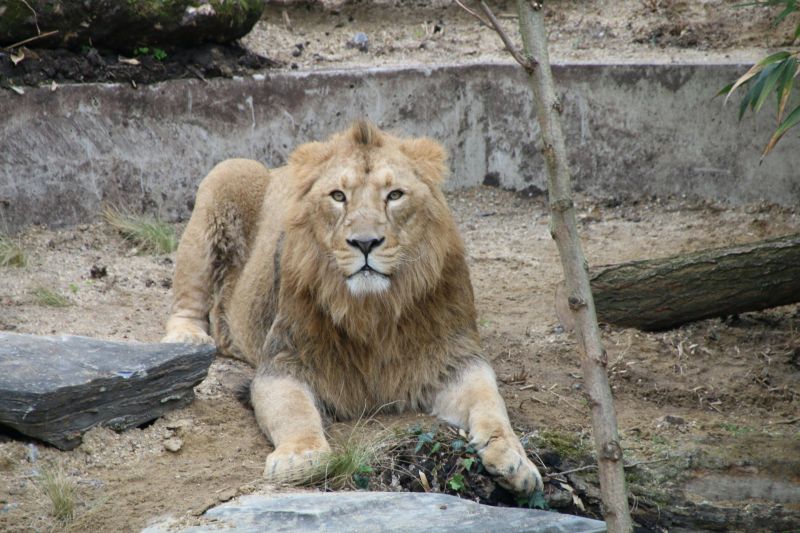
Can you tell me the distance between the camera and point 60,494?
12.6 ft

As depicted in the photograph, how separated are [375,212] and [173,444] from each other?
1.29 m

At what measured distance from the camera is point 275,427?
14.6ft

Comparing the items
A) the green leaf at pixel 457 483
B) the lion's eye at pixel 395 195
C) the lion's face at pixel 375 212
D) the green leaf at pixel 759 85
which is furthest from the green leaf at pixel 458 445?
the green leaf at pixel 759 85

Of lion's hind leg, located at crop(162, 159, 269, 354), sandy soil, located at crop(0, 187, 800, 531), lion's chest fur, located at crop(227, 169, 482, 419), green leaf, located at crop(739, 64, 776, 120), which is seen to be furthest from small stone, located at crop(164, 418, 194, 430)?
green leaf, located at crop(739, 64, 776, 120)

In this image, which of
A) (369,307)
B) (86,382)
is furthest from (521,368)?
(86,382)

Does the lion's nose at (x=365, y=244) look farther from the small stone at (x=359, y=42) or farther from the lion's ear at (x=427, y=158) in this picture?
the small stone at (x=359, y=42)

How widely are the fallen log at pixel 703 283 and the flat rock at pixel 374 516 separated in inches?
80.5

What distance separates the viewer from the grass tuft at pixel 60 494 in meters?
3.80

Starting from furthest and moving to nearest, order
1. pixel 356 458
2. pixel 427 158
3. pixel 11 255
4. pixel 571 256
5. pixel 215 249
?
pixel 11 255 → pixel 215 249 → pixel 427 158 → pixel 356 458 → pixel 571 256

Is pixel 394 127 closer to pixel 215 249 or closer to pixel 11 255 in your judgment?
pixel 215 249

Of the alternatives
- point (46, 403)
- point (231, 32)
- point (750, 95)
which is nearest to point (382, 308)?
point (46, 403)

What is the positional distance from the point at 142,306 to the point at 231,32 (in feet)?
8.55

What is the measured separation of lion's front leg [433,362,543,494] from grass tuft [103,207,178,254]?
3151mm

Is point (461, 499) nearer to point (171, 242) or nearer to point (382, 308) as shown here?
point (382, 308)
